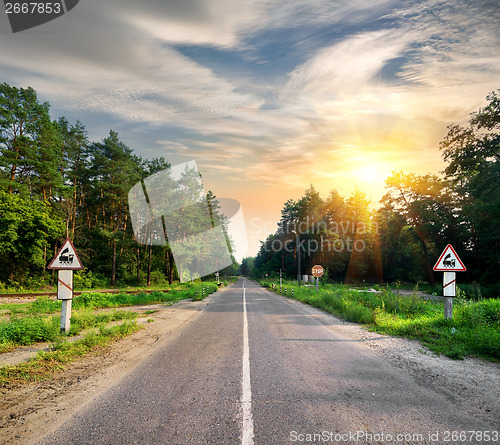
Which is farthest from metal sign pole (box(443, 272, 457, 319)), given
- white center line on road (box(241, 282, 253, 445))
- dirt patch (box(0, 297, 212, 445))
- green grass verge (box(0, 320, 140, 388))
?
green grass verge (box(0, 320, 140, 388))

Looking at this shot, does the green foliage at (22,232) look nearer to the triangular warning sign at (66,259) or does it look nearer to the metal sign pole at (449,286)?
the triangular warning sign at (66,259)

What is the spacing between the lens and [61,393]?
165 inches

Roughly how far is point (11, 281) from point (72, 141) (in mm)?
22284

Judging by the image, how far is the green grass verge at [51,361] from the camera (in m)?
4.73

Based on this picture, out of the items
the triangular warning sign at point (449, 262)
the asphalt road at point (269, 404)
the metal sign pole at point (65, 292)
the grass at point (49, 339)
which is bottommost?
the grass at point (49, 339)

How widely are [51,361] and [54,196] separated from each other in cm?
3383

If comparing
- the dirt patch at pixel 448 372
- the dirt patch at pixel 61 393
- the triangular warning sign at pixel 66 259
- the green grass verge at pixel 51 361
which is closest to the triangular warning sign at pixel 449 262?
the dirt patch at pixel 448 372

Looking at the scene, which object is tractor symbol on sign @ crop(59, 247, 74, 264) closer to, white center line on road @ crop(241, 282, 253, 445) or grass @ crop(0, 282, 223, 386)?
grass @ crop(0, 282, 223, 386)

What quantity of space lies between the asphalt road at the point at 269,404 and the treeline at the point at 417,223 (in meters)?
24.3

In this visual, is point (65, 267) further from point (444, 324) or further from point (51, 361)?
point (444, 324)

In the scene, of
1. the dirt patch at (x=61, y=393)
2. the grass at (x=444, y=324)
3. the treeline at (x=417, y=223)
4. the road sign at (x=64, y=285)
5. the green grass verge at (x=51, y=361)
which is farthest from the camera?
the treeline at (x=417, y=223)

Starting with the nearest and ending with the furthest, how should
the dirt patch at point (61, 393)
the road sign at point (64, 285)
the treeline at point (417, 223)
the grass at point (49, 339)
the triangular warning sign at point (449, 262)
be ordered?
the dirt patch at point (61, 393) < the grass at point (49, 339) < the road sign at point (64, 285) < the triangular warning sign at point (449, 262) < the treeline at point (417, 223)

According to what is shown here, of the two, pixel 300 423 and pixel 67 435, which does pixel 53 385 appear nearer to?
pixel 67 435

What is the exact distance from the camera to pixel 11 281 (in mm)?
27562
